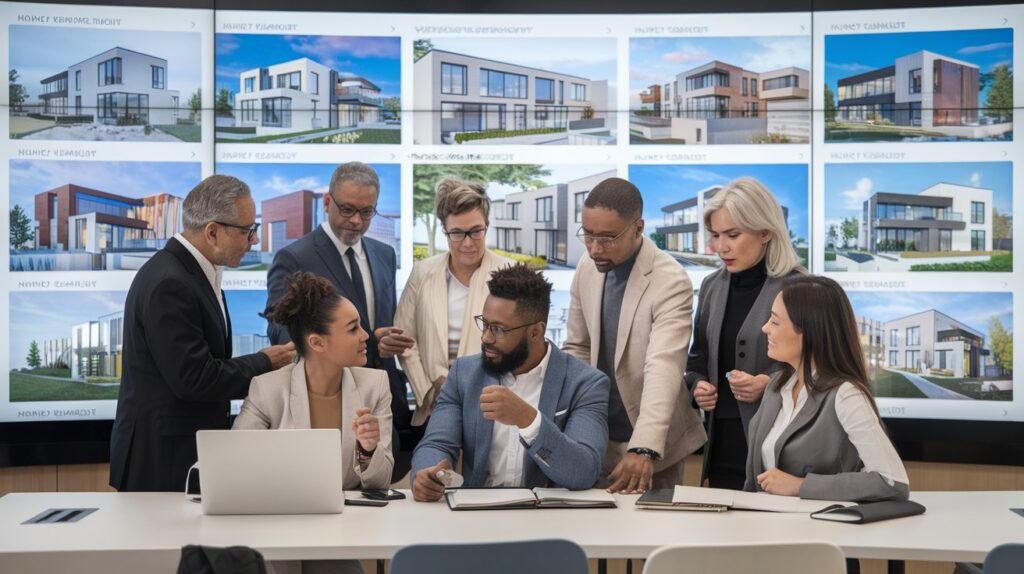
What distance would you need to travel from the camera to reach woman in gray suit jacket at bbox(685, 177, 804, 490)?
3559 mm

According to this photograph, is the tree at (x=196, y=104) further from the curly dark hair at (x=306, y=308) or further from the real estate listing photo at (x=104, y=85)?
the curly dark hair at (x=306, y=308)

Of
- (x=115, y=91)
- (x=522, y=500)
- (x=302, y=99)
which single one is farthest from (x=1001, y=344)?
(x=115, y=91)

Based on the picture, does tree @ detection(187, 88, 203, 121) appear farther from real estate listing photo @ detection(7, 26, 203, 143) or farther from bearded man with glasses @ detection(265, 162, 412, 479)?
bearded man with glasses @ detection(265, 162, 412, 479)

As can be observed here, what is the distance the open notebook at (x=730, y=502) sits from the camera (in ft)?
9.70

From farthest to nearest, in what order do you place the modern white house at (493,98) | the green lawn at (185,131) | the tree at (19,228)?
1. the modern white house at (493,98)
2. the green lawn at (185,131)
3. the tree at (19,228)

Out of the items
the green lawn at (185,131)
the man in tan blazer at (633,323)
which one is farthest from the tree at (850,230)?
the green lawn at (185,131)

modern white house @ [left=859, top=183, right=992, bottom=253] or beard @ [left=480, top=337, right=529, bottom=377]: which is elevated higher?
modern white house @ [left=859, top=183, right=992, bottom=253]

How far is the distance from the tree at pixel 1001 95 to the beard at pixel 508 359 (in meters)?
2.98

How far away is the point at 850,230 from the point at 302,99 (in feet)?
9.34

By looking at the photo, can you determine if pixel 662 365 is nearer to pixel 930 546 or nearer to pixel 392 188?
pixel 930 546

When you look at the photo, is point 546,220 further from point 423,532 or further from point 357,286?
point 423,532

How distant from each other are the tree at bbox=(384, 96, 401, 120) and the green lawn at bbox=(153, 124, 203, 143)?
0.94 metres

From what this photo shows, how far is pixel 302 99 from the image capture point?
16.7ft

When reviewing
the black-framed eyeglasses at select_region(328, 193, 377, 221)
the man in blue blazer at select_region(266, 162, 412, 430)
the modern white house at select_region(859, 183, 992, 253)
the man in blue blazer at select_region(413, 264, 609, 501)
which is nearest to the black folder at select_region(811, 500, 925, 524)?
the man in blue blazer at select_region(413, 264, 609, 501)
